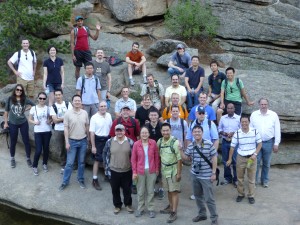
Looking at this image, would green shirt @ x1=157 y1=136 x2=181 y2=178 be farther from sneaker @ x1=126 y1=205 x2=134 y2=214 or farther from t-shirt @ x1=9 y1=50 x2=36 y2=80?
t-shirt @ x1=9 y1=50 x2=36 y2=80

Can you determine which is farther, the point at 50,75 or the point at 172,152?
the point at 50,75

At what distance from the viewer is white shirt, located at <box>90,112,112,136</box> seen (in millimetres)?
10344

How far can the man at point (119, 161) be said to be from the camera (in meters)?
9.37

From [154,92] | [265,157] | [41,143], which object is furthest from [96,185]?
[265,157]

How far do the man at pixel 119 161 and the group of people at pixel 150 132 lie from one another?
20 mm

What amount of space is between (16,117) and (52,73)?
1.56 metres

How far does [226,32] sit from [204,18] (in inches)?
43.0

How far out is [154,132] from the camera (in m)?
9.78

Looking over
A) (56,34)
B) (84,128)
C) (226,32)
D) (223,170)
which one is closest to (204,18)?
(226,32)

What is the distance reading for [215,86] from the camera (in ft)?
39.5

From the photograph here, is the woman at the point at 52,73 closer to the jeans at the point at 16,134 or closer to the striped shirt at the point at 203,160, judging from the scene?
the jeans at the point at 16,134

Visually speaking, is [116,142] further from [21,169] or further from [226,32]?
[226,32]

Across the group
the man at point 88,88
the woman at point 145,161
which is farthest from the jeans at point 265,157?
the man at point 88,88

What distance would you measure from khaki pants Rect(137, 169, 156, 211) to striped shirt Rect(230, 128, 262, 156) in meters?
1.99
